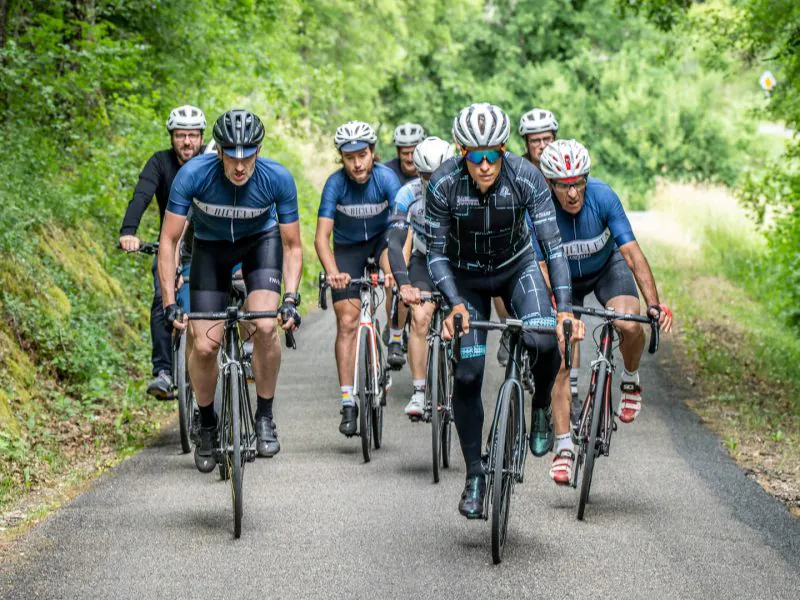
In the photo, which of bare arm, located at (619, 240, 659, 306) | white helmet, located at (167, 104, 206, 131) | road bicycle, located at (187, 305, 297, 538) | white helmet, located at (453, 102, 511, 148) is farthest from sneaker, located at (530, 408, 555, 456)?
white helmet, located at (167, 104, 206, 131)

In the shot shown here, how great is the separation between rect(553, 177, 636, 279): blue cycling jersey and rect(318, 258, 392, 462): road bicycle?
177cm

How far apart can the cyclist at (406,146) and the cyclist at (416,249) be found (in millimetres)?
1617

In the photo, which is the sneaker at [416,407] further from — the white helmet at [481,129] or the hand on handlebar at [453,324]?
the white helmet at [481,129]

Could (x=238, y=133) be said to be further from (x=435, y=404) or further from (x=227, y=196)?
(x=435, y=404)

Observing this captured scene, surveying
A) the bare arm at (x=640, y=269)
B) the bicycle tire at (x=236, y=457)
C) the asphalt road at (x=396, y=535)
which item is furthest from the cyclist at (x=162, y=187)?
the bare arm at (x=640, y=269)

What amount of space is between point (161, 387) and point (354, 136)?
8.11ft

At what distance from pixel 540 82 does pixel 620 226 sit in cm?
4434

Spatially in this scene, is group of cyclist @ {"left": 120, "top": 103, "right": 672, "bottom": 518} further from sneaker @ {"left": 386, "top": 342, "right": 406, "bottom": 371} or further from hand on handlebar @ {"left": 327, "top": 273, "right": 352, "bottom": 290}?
sneaker @ {"left": 386, "top": 342, "right": 406, "bottom": 371}

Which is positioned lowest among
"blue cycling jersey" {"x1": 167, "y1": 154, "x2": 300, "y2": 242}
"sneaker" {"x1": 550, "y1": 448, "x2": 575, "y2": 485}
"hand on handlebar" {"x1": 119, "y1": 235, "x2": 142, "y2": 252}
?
"sneaker" {"x1": 550, "y1": 448, "x2": 575, "y2": 485}

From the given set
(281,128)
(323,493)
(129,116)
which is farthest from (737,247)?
(323,493)

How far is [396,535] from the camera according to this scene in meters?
7.44

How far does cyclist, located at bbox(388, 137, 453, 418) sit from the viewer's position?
32.9 feet

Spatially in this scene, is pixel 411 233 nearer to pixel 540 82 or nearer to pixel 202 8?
pixel 202 8

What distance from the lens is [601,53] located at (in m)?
54.7
